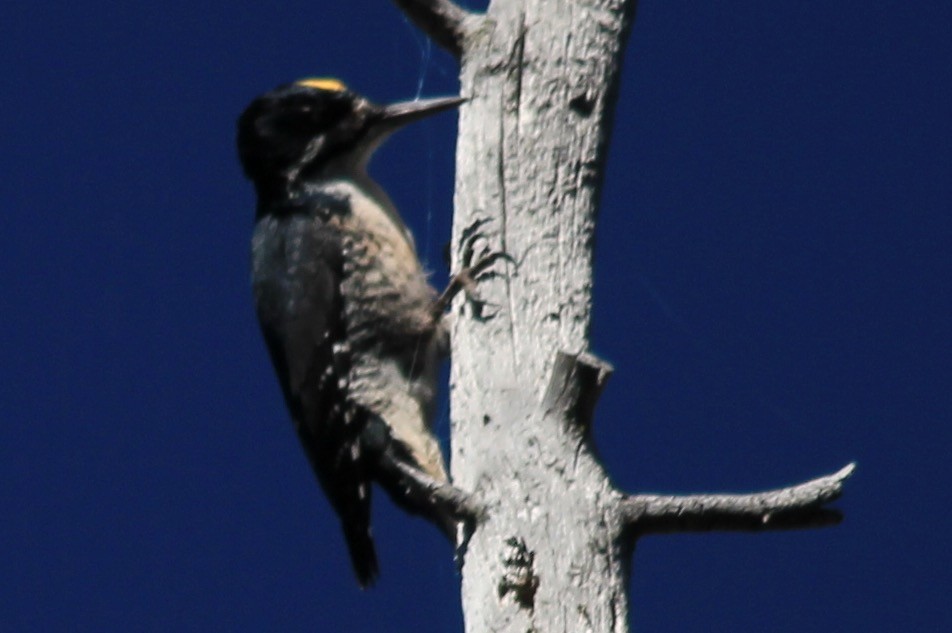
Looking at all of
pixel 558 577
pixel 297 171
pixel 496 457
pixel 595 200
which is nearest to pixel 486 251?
pixel 595 200

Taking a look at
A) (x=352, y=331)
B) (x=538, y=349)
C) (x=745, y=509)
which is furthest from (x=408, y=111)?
(x=745, y=509)

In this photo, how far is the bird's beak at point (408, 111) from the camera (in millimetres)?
Answer: 3720

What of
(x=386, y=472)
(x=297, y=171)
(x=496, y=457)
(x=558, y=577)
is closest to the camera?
(x=558, y=577)

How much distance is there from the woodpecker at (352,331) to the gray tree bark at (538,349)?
2.05 feet

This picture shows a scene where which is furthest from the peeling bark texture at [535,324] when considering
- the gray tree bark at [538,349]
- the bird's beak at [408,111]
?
the bird's beak at [408,111]

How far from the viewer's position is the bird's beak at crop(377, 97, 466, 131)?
3.72 metres

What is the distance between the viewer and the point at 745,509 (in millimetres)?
2496

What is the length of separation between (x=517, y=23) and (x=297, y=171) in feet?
3.88

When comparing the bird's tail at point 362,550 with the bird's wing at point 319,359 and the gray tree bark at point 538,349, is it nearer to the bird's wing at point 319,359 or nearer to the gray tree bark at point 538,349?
the bird's wing at point 319,359

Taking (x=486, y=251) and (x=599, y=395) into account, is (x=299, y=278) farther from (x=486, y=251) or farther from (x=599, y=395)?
(x=599, y=395)

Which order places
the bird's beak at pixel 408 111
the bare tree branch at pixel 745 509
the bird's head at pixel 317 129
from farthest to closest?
the bird's head at pixel 317 129 → the bird's beak at pixel 408 111 → the bare tree branch at pixel 745 509

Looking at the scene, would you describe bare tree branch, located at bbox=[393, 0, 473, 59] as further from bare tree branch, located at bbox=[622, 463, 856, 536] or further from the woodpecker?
bare tree branch, located at bbox=[622, 463, 856, 536]

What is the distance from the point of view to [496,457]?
2.63m

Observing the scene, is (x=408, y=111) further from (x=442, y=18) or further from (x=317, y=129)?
(x=442, y=18)
